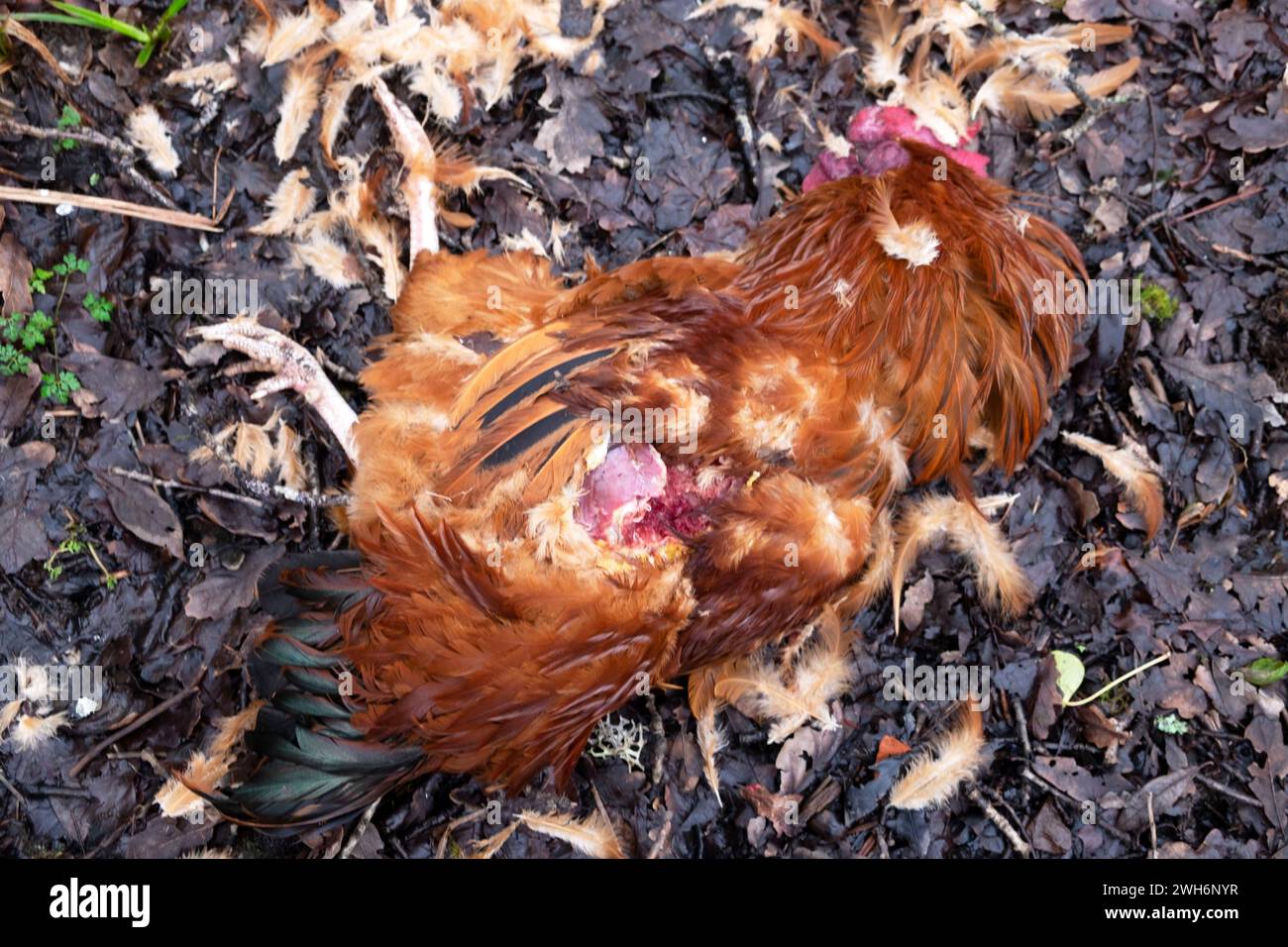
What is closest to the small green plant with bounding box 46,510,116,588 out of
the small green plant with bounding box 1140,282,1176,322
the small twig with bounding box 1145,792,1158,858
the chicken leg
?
the chicken leg

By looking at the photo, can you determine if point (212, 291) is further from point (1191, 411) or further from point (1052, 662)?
point (1191, 411)

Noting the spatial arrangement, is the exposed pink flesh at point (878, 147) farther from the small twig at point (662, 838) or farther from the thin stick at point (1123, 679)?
the small twig at point (662, 838)

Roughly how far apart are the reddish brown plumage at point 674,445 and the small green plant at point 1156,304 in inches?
39.3

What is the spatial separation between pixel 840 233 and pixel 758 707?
1.84 m

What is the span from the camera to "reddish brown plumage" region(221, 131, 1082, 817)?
7.88 feet

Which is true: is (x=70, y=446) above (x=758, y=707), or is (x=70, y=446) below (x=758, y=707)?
above

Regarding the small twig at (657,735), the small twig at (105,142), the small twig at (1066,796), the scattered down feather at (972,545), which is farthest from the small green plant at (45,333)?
the small twig at (1066,796)

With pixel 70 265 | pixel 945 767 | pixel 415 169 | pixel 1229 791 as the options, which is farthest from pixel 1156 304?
pixel 70 265

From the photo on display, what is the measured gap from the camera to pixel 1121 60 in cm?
373

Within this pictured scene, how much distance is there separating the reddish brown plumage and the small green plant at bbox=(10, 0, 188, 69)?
198cm

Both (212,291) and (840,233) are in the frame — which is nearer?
(840,233)

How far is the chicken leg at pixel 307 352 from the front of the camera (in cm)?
334
